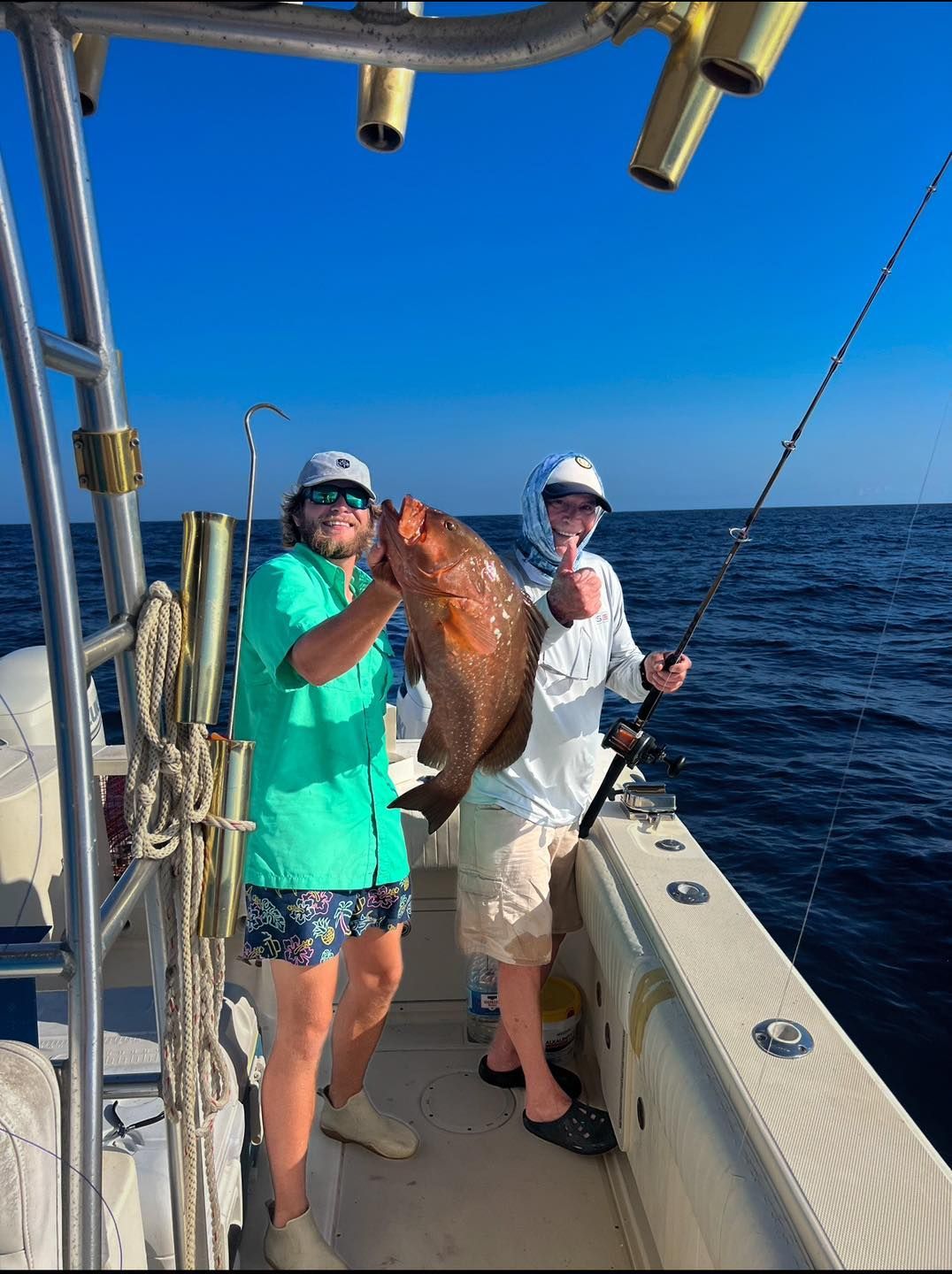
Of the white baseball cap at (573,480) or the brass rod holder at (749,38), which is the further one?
the white baseball cap at (573,480)

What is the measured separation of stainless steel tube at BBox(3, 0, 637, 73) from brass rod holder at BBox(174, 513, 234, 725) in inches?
26.3

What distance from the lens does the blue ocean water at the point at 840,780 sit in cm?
457

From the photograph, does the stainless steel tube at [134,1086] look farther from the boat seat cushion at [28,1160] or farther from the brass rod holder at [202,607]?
the brass rod holder at [202,607]

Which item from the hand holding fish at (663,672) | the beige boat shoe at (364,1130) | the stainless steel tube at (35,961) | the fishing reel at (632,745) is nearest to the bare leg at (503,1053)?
the beige boat shoe at (364,1130)

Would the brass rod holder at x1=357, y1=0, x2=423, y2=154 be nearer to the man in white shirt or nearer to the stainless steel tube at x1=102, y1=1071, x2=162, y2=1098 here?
the man in white shirt

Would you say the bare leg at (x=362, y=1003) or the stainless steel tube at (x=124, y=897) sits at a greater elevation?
the stainless steel tube at (x=124, y=897)

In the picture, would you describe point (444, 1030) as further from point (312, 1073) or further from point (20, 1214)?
point (20, 1214)

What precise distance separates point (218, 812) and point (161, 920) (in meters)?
0.23

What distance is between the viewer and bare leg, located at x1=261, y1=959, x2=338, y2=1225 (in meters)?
2.11

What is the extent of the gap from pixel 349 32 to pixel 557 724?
1996 mm

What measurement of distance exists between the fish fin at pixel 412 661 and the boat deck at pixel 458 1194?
62.0 inches

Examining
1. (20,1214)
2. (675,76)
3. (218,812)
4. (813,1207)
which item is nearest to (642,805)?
(813,1207)

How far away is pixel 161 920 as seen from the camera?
4.79 feet

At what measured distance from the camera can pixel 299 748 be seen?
2.09 metres
